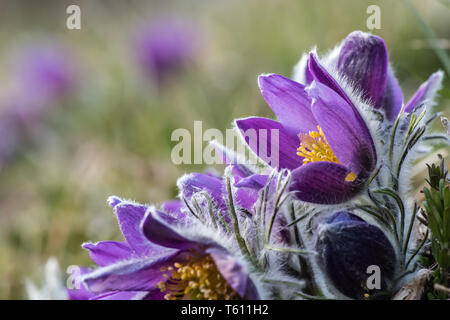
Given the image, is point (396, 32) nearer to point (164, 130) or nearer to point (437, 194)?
point (164, 130)

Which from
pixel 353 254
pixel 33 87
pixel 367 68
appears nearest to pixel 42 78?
pixel 33 87

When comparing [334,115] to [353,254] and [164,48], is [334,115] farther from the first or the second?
[164,48]

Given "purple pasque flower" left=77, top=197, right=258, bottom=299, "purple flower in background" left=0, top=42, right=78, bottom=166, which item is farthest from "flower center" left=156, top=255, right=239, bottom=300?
"purple flower in background" left=0, top=42, right=78, bottom=166

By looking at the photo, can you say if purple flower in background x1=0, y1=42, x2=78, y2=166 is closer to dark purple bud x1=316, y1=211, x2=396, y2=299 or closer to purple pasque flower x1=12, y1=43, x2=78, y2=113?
purple pasque flower x1=12, y1=43, x2=78, y2=113

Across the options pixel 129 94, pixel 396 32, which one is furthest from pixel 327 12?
pixel 129 94

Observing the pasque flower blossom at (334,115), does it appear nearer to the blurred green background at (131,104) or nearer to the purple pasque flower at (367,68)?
the purple pasque flower at (367,68)

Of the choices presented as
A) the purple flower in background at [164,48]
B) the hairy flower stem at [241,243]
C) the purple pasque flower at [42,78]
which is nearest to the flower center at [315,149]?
the hairy flower stem at [241,243]

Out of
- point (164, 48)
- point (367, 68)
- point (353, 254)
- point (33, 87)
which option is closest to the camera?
point (353, 254)
